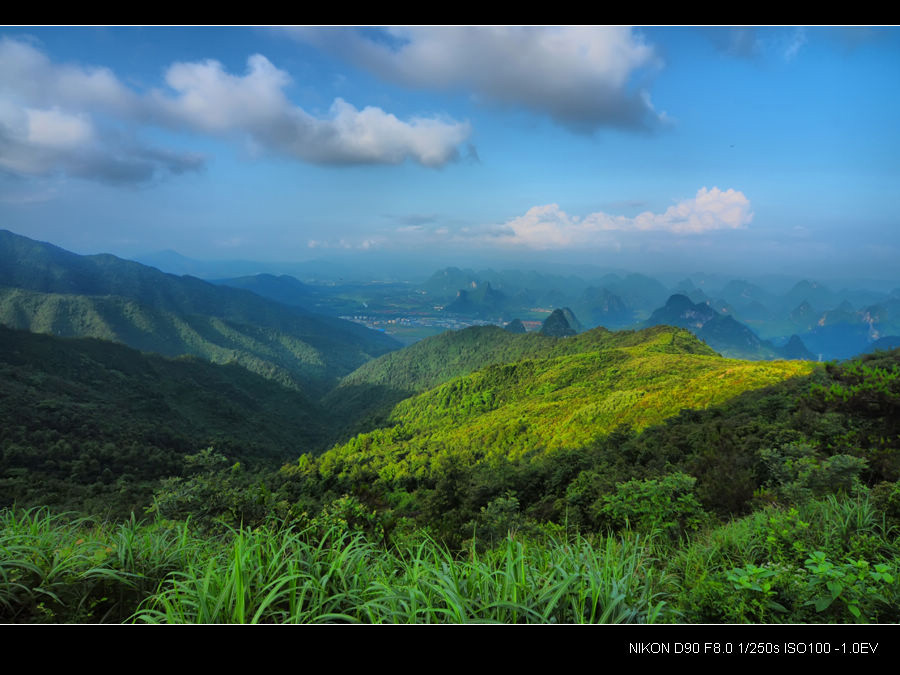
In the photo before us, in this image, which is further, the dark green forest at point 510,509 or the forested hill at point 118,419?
the forested hill at point 118,419

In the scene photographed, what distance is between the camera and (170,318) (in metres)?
105

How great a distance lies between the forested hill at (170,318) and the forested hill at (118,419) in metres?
21.6

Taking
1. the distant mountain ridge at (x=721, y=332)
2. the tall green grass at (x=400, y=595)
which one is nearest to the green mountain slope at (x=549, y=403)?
the tall green grass at (x=400, y=595)

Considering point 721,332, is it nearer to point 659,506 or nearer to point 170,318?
point 659,506

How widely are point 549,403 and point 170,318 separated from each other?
118 m

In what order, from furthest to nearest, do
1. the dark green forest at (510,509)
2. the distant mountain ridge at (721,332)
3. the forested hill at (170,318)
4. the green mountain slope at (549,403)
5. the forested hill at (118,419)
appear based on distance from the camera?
the distant mountain ridge at (721,332)
the forested hill at (170,318)
the forested hill at (118,419)
the green mountain slope at (549,403)
the dark green forest at (510,509)

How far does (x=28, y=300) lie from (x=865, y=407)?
437 ft

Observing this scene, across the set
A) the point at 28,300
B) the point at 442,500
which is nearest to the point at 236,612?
the point at 442,500

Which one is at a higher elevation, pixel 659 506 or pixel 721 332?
pixel 659 506

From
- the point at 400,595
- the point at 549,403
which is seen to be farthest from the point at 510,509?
the point at 549,403

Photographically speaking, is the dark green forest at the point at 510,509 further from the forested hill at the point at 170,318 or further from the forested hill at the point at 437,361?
the forested hill at the point at 170,318

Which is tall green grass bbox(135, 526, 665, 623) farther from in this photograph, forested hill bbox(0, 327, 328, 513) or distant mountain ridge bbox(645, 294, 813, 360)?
distant mountain ridge bbox(645, 294, 813, 360)

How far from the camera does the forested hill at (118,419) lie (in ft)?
64.9
